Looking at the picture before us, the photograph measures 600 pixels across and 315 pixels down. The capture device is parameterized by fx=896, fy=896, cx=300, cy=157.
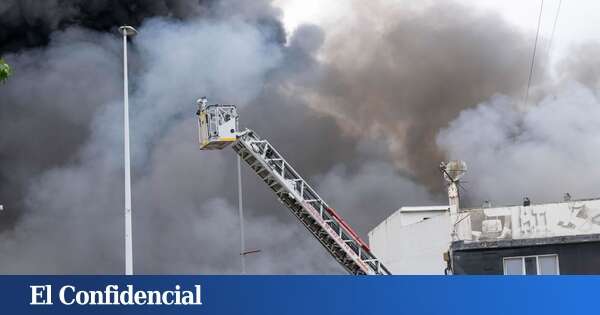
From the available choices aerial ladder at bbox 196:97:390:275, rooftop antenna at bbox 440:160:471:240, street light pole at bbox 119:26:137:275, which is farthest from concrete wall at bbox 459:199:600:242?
street light pole at bbox 119:26:137:275

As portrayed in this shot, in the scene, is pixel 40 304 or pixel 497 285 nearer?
pixel 40 304

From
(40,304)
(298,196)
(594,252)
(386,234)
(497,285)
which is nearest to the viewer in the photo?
(40,304)

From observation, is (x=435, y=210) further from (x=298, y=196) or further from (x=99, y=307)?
(x=99, y=307)

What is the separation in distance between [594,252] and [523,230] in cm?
241

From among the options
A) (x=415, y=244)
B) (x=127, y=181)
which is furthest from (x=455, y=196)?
(x=127, y=181)

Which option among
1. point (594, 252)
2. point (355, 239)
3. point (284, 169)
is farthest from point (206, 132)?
point (594, 252)

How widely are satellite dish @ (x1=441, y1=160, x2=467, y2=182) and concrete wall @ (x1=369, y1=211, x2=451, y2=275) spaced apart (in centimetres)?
353

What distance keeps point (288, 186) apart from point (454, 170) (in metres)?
6.25

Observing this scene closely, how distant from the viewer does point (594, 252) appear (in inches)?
1157

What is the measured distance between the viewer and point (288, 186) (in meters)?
32.6

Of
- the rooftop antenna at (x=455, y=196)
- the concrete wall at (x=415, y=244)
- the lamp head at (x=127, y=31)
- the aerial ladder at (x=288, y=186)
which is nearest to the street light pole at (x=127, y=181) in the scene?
the lamp head at (x=127, y=31)

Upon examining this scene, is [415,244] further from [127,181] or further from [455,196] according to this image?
[127,181]

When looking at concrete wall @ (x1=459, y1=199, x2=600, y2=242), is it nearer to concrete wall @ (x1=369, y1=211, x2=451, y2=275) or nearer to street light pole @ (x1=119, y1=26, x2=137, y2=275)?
concrete wall @ (x1=369, y1=211, x2=451, y2=275)

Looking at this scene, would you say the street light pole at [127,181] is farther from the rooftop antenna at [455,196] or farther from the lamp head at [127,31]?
the rooftop antenna at [455,196]
